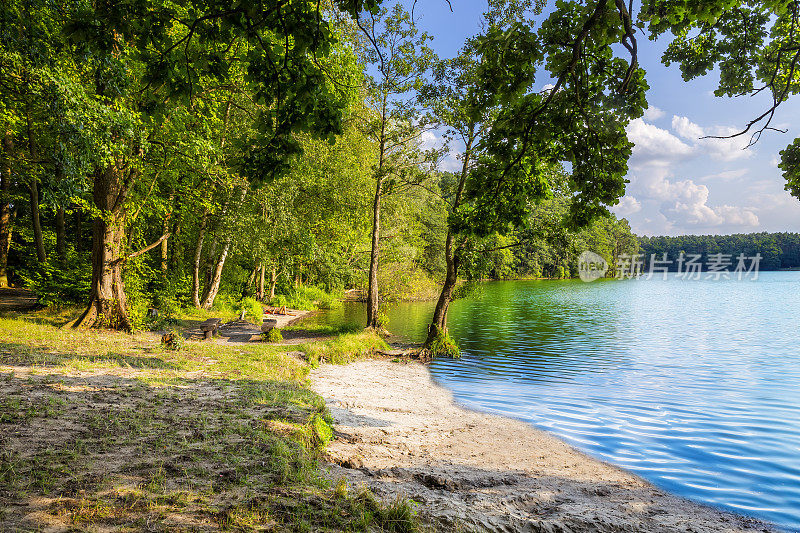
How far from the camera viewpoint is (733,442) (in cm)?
881

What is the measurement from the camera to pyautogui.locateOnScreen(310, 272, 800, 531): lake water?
7.43 meters

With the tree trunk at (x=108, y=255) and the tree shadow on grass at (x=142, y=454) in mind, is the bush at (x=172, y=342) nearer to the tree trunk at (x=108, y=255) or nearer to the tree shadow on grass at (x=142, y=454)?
the tree trunk at (x=108, y=255)

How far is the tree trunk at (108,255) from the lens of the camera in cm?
1348

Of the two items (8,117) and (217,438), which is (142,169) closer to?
(8,117)

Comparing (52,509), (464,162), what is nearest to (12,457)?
(52,509)

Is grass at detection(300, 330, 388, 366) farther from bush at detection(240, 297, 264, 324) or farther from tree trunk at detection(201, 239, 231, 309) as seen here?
tree trunk at detection(201, 239, 231, 309)

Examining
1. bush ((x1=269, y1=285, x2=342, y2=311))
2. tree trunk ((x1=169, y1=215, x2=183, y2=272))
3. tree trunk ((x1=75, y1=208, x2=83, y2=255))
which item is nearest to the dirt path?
bush ((x1=269, y1=285, x2=342, y2=311))

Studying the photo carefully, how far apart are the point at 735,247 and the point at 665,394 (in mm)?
168298

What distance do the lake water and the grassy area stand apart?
620 centimetres

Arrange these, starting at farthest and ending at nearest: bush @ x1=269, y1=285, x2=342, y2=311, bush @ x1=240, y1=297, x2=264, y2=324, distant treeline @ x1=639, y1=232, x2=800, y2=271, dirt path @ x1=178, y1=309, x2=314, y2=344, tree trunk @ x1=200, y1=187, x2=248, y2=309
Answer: distant treeline @ x1=639, y1=232, x2=800, y2=271 → bush @ x1=269, y1=285, x2=342, y2=311 → bush @ x1=240, y1=297, x2=264, y2=324 → tree trunk @ x1=200, y1=187, x2=248, y2=309 → dirt path @ x1=178, y1=309, x2=314, y2=344

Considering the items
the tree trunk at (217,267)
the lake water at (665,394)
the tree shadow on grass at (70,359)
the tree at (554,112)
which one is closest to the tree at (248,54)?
the tree at (554,112)

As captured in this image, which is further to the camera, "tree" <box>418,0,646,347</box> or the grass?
the grass

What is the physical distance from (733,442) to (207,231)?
25.1m

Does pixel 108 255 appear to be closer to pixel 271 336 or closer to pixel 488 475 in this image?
pixel 271 336
